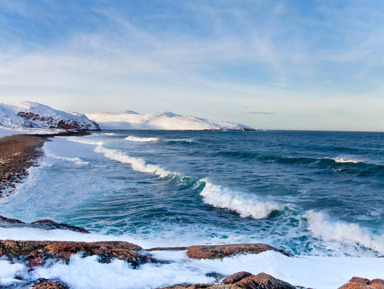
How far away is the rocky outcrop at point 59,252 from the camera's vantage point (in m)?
3.62

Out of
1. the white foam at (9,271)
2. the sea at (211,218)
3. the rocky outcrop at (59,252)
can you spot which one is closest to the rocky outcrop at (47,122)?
the sea at (211,218)

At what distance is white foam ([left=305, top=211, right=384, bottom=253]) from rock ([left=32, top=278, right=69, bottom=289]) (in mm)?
7751

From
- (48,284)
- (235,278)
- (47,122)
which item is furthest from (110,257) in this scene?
(47,122)

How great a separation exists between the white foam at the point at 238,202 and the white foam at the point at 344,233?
176 cm

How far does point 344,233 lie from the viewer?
316 inches

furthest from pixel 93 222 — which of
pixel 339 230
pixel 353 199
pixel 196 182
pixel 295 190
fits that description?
pixel 353 199

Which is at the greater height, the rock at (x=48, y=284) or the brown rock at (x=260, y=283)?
the brown rock at (x=260, y=283)

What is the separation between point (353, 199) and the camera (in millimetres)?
11898

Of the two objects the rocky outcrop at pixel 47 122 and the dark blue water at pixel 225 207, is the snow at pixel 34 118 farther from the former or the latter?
the dark blue water at pixel 225 207

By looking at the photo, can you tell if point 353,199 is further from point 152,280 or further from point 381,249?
point 152,280

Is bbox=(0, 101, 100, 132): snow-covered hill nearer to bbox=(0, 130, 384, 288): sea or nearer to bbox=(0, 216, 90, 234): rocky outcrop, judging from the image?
bbox=(0, 130, 384, 288): sea

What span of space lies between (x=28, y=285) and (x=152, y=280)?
156 cm

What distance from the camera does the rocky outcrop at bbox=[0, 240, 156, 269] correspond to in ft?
11.9

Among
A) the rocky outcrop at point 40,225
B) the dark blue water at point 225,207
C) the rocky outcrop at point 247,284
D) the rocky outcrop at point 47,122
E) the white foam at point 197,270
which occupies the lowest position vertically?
the dark blue water at point 225,207
